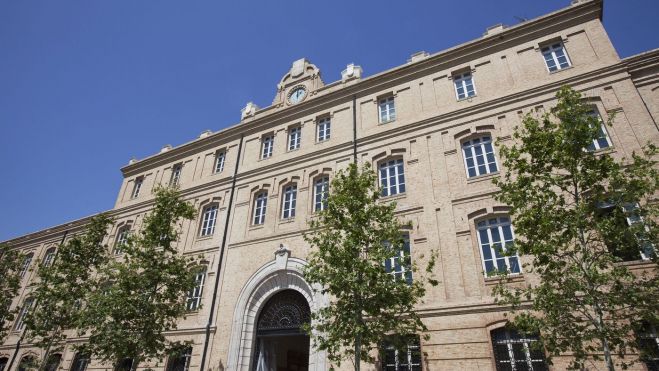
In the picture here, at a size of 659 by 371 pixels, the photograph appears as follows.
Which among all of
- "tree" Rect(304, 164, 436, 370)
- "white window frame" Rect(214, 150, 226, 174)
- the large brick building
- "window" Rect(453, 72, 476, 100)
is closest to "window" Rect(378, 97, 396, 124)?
the large brick building

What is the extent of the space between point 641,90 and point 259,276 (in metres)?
16.8

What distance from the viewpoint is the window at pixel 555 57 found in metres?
15.3

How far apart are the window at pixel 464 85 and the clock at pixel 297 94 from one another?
851 centimetres

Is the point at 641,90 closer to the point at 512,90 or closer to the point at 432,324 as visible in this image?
the point at 512,90

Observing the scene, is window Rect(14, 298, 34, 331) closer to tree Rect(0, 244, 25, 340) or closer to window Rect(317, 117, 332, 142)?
tree Rect(0, 244, 25, 340)

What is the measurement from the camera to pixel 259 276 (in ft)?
54.8

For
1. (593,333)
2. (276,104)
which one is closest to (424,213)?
(593,333)

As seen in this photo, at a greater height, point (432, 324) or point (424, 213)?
point (424, 213)

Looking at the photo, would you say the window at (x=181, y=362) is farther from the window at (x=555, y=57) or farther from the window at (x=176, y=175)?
the window at (x=555, y=57)

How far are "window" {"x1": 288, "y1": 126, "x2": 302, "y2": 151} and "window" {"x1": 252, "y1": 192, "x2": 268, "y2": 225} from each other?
2.97 meters

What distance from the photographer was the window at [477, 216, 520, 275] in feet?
40.1

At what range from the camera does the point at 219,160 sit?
2305 cm

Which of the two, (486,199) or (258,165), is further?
(258,165)

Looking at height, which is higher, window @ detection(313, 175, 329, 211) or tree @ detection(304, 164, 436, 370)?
window @ detection(313, 175, 329, 211)
